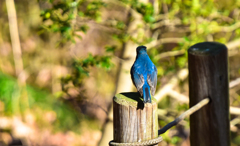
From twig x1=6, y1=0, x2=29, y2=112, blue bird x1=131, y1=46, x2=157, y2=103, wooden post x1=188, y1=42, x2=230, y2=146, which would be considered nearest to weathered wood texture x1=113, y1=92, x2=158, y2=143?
blue bird x1=131, y1=46, x2=157, y2=103

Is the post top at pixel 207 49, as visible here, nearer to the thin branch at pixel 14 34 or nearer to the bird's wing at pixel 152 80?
the bird's wing at pixel 152 80

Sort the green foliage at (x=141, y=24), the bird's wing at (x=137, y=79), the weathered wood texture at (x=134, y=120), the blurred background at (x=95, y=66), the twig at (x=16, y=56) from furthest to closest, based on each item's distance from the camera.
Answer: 1. the twig at (x=16, y=56)
2. the blurred background at (x=95, y=66)
3. the green foliage at (x=141, y=24)
4. the bird's wing at (x=137, y=79)
5. the weathered wood texture at (x=134, y=120)

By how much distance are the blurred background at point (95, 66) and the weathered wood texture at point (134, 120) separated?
58.6 inches

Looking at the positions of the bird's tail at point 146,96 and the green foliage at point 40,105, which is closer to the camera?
the bird's tail at point 146,96

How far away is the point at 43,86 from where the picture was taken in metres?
6.14

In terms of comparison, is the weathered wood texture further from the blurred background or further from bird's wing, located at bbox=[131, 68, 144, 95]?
the blurred background

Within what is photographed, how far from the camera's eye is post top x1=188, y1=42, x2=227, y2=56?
1.44 metres

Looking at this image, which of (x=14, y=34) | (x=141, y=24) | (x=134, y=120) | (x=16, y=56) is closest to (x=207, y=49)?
(x=134, y=120)

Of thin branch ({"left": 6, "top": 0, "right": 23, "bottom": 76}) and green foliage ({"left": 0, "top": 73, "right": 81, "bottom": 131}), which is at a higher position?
thin branch ({"left": 6, "top": 0, "right": 23, "bottom": 76})

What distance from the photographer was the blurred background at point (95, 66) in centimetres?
322

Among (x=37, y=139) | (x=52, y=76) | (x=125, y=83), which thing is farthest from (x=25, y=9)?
(x=125, y=83)

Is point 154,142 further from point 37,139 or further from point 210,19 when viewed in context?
point 37,139

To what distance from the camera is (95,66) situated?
15.0ft

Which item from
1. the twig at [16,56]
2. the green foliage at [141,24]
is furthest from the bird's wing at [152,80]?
the twig at [16,56]
